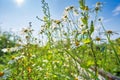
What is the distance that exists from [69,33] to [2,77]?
1946 mm

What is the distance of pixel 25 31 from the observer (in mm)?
4379

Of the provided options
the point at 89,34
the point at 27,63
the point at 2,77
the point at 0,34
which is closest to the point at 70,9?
the point at 27,63

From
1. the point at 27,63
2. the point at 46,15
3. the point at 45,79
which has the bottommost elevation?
the point at 45,79

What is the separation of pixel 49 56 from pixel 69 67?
0.57 metres


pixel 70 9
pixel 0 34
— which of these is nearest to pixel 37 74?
pixel 70 9

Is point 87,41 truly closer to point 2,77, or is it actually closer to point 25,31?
point 2,77

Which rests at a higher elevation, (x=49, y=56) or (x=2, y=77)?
(x=49, y=56)

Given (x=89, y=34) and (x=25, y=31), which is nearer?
(x=89, y=34)

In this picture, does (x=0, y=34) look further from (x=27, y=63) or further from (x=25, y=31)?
Result: (x=27, y=63)

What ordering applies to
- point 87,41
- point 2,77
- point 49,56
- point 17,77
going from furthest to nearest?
point 17,77 → point 49,56 → point 2,77 → point 87,41

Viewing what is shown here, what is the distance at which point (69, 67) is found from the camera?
3.19 metres

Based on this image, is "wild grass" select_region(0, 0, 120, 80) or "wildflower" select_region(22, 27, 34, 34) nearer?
"wild grass" select_region(0, 0, 120, 80)

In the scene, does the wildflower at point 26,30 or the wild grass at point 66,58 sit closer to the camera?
the wild grass at point 66,58

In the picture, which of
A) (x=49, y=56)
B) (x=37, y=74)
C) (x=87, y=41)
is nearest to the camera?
(x=87, y=41)
